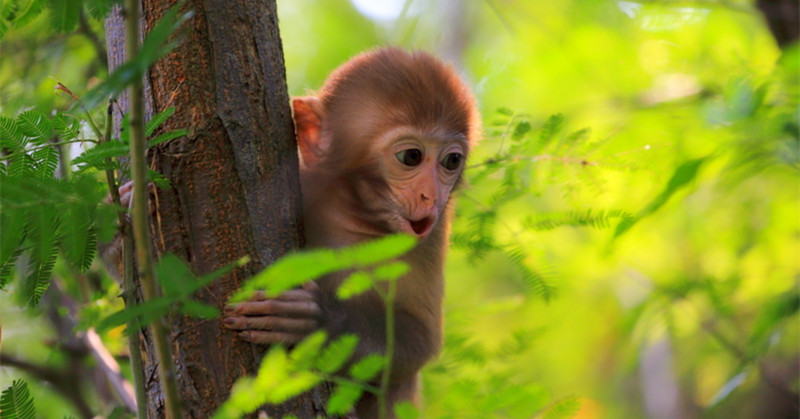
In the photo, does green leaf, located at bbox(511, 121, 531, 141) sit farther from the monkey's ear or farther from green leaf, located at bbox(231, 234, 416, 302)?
green leaf, located at bbox(231, 234, 416, 302)

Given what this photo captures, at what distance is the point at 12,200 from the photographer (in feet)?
7.30

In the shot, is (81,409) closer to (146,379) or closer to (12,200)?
(146,379)

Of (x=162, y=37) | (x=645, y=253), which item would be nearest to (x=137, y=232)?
(x=162, y=37)

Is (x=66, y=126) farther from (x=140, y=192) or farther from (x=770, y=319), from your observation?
(x=770, y=319)

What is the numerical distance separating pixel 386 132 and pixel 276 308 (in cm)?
155

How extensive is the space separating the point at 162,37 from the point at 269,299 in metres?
1.51

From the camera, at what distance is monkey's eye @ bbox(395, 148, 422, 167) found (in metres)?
4.37

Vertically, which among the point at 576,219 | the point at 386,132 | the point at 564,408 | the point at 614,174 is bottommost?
the point at 614,174

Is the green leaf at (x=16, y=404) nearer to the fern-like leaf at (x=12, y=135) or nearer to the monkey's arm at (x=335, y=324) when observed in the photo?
the monkey's arm at (x=335, y=324)

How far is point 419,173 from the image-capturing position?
436cm

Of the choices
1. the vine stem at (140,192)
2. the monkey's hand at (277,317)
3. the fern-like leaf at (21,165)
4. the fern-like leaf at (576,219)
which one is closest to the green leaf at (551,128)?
the fern-like leaf at (576,219)

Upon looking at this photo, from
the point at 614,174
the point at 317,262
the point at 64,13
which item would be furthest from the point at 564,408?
the point at 614,174

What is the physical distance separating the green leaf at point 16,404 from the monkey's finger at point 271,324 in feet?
2.37

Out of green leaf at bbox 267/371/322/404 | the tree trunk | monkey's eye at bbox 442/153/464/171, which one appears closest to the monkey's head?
monkey's eye at bbox 442/153/464/171
